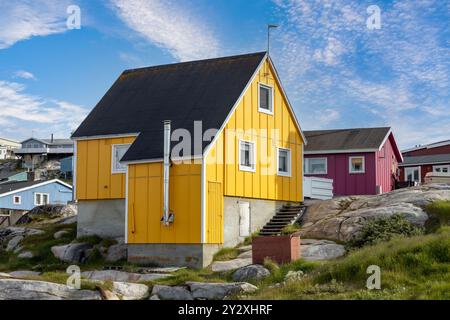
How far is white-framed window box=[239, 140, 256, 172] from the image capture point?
30.6m

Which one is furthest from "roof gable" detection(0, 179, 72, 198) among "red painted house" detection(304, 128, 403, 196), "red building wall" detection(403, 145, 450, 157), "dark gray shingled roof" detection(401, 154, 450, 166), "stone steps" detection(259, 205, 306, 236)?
"stone steps" detection(259, 205, 306, 236)

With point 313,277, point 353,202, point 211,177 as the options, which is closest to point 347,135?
point 353,202

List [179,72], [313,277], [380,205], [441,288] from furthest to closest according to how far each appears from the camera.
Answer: [179,72], [380,205], [313,277], [441,288]

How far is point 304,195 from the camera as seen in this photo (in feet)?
122

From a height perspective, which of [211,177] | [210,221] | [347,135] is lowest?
[210,221]

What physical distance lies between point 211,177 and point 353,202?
7.90 meters

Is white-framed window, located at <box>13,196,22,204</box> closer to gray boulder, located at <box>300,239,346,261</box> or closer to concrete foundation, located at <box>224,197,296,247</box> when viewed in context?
concrete foundation, located at <box>224,197,296,247</box>

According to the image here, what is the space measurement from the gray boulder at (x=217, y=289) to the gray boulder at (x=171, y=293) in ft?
0.69

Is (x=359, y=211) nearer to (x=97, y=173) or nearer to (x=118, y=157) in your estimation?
(x=118, y=157)

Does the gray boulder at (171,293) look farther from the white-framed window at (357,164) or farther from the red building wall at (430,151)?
the red building wall at (430,151)

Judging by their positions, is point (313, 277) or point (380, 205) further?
point (380, 205)

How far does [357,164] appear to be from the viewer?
143 feet

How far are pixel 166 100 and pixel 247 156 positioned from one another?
16.4 ft
